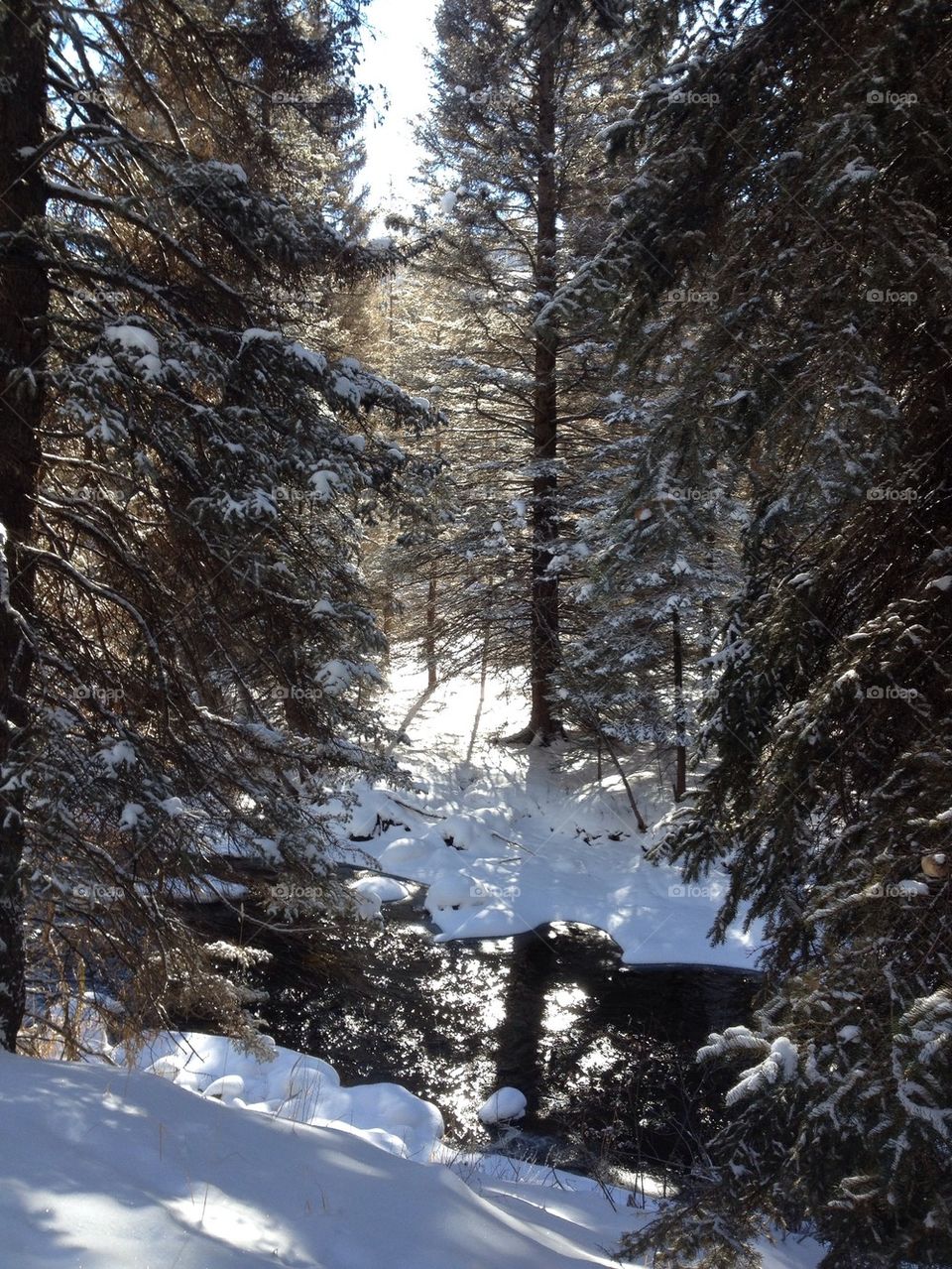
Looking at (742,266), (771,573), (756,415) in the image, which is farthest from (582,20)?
(771,573)

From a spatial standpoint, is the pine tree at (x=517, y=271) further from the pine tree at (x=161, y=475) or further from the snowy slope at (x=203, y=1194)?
the snowy slope at (x=203, y=1194)

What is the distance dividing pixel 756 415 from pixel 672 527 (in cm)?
71

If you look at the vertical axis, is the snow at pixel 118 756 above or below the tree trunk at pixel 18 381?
below

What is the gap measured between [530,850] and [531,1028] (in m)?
4.74

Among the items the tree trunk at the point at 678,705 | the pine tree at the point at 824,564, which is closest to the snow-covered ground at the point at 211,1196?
the pine tree at the point at 824,564

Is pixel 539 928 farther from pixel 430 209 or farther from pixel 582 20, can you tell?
pixel 430 209

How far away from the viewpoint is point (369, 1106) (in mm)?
7125

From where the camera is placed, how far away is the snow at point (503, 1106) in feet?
24.8

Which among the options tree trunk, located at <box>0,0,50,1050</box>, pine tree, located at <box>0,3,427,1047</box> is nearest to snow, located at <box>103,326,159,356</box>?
pine tree, located at <box>0,3,427,1047</box>

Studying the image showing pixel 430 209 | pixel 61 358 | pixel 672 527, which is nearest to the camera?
pixel 672 527

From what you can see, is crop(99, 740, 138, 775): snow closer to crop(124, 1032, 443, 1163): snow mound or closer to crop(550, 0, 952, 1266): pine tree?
crop(550, 0, 952, 1266): pine tree

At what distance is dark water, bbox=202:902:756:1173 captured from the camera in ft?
23.7

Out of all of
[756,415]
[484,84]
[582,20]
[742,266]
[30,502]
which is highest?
[484,84]

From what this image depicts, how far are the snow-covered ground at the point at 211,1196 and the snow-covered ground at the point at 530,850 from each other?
598 centimetres
